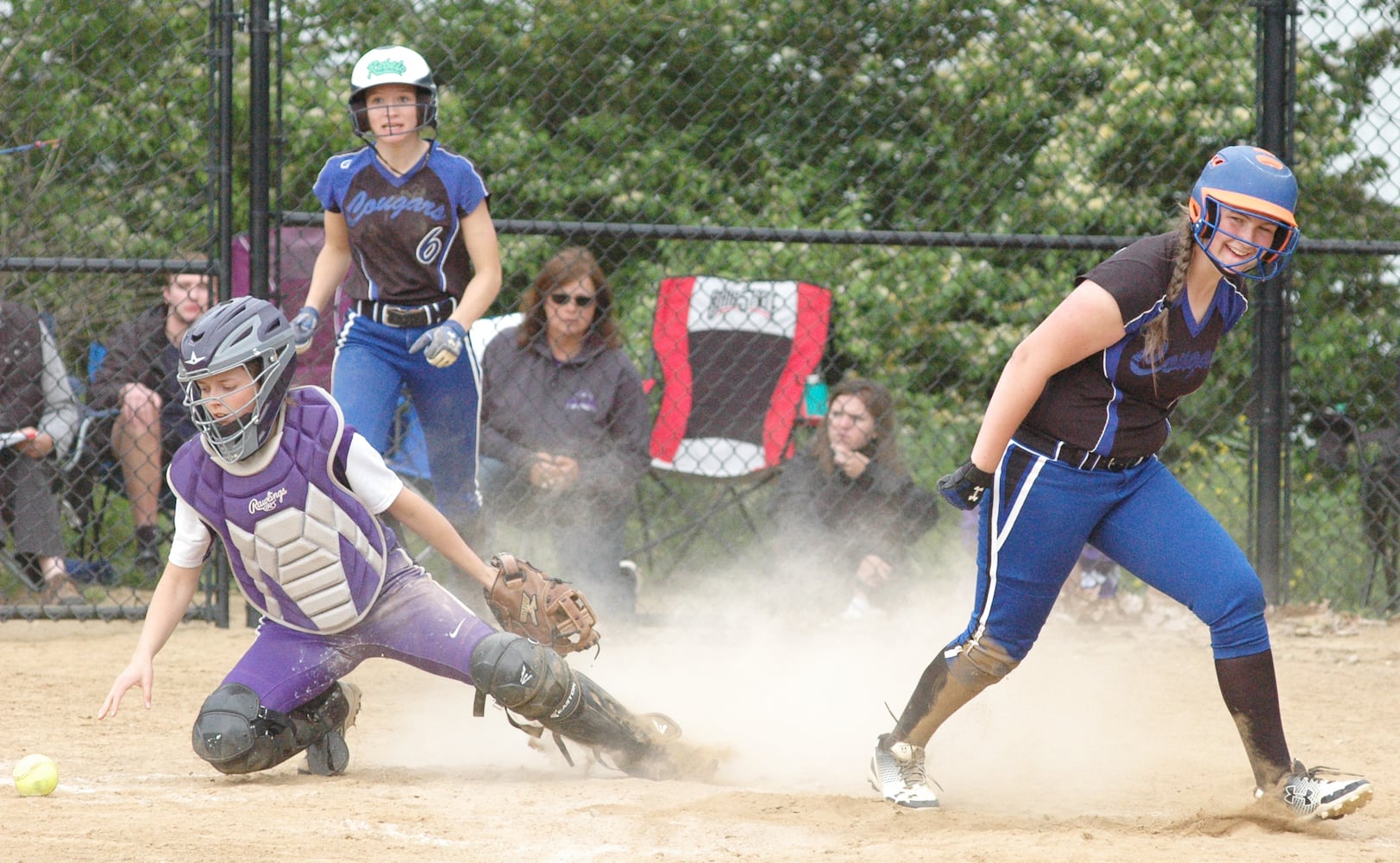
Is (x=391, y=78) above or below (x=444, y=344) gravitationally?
above

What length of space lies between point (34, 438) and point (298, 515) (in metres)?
2.99

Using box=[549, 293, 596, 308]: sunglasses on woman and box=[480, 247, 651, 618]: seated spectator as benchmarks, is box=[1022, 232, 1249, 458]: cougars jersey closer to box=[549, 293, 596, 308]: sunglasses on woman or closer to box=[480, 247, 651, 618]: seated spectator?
box=[480, 247, 651, 618]: seated spectator

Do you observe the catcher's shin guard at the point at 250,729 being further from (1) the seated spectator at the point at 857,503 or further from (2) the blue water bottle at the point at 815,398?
(2) the blue water bottle at the point at 815,398

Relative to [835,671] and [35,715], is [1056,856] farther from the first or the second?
[35,715]

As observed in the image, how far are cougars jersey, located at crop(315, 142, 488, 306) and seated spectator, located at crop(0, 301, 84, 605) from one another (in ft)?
6.29

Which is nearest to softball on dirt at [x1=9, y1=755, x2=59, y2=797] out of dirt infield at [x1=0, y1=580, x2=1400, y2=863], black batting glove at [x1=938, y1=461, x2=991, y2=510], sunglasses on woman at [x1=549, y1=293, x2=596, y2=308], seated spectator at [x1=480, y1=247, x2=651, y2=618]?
dirt infield at [x1=0, y1=580, x2=1400, y2=863]

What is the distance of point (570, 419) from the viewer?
20.1ft

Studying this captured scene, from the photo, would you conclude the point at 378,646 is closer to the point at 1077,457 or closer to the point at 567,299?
the point at 1077,457

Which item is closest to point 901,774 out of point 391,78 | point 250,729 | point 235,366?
point 250,729

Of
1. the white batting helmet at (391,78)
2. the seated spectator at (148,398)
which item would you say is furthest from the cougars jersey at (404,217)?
the seated spectator at (148,398)

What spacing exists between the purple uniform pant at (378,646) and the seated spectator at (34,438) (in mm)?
2669

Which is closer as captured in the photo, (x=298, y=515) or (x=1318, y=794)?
(x=1318, y=794)

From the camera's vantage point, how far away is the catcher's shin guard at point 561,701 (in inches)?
134

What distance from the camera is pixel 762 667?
5.39 metres
